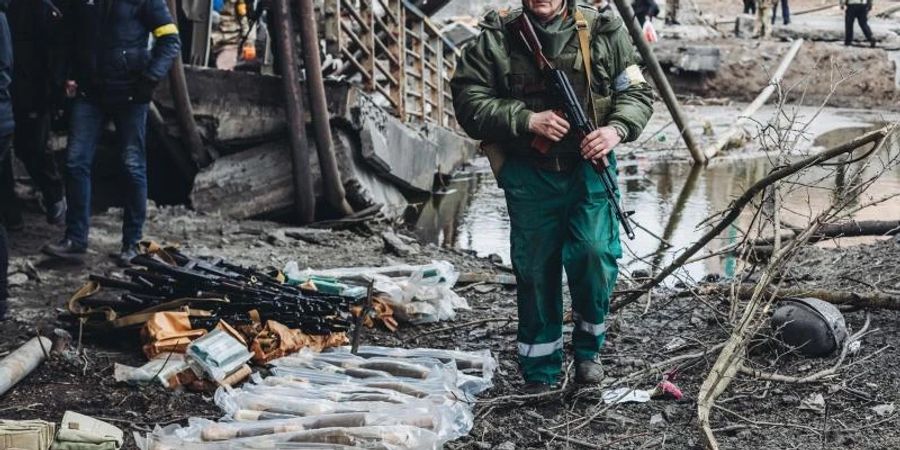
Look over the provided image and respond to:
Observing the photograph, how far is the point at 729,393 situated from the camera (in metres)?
4.66

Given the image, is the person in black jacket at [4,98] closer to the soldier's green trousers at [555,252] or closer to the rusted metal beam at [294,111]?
the soldier's green trousers at [555,252]

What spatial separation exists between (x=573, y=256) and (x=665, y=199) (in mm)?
7011

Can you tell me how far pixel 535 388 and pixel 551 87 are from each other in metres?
1.30

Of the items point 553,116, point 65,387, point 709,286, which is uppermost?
point 553,116

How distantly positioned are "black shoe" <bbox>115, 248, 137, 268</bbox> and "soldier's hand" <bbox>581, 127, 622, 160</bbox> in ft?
11.1

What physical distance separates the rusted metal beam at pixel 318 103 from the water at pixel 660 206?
106cm

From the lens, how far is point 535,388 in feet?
15.7

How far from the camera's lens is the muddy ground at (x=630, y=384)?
14.1 feet

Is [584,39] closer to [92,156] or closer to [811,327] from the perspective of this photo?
[811,327]

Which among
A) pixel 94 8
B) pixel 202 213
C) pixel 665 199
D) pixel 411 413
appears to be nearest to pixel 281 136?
pixel 202 213

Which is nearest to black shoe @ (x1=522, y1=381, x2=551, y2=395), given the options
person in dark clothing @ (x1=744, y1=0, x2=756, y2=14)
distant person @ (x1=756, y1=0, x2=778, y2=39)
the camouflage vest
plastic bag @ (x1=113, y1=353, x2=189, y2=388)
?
the camouflage vest

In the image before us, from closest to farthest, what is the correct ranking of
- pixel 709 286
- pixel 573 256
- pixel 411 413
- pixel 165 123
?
pixel 411 413 → pixel 573 256 → pixel 709 286 → pixel 165 123

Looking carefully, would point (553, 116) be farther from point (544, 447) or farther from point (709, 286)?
point (709, 286)

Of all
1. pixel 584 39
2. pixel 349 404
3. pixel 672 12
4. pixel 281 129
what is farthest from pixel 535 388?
pixel 672 12
